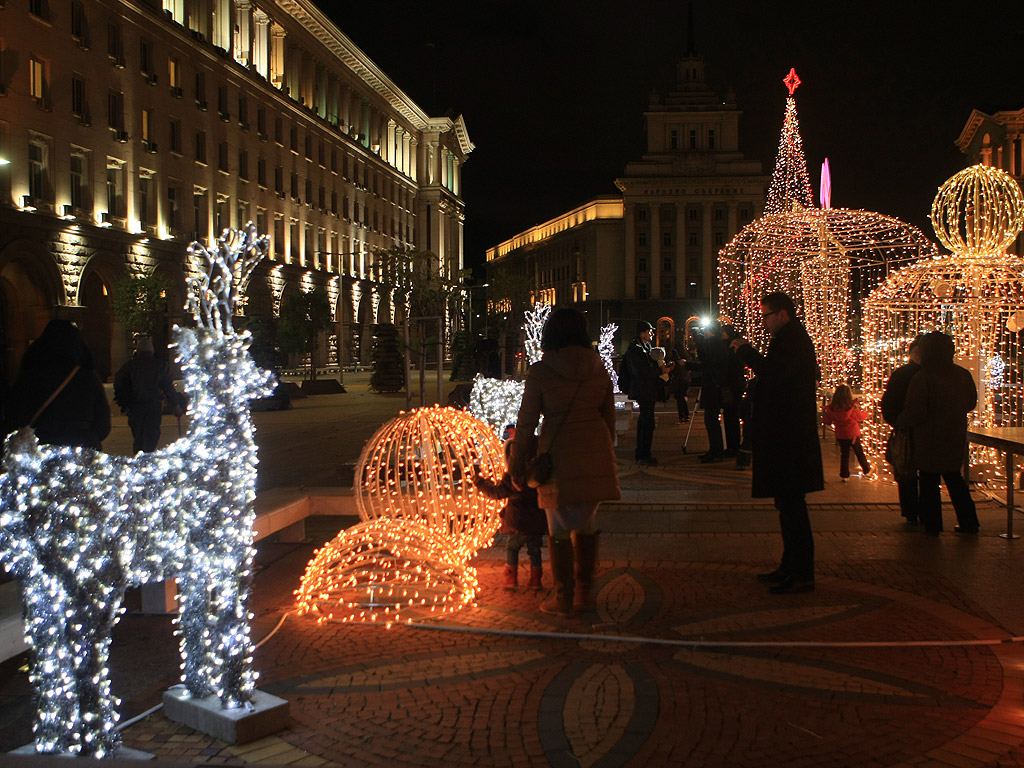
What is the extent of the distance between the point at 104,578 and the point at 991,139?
71.5m

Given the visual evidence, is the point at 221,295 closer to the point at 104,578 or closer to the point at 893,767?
the point at 104,578

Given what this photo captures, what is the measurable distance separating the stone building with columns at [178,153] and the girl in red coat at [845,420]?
8848 millimetres

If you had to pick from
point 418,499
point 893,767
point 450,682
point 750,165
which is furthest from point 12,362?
point 750,165

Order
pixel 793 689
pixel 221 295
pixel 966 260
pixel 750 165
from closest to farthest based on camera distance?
pixel 221 295 → pixel 793 689 → pixel 966 260 → pixel 750 165

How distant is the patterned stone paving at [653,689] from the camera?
3926 mm

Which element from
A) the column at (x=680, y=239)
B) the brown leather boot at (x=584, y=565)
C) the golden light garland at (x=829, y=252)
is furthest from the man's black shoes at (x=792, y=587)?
the column at (x=680, y=239)

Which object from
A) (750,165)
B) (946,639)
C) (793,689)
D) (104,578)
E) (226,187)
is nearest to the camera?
(104,578)

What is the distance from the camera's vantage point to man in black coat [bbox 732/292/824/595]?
6363mm

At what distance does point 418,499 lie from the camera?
6.85 meters

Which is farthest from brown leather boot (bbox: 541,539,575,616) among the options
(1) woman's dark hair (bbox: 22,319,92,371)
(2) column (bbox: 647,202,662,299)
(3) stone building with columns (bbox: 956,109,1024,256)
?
(2) column (bbox: 647,202,662,299)

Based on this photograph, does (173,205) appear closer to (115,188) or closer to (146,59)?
(115,188)

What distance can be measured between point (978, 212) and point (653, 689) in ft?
28.8

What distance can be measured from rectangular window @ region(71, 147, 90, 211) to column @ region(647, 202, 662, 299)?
78400 mm

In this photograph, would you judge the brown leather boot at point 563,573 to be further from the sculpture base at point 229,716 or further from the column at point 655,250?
the column at point 655,250
